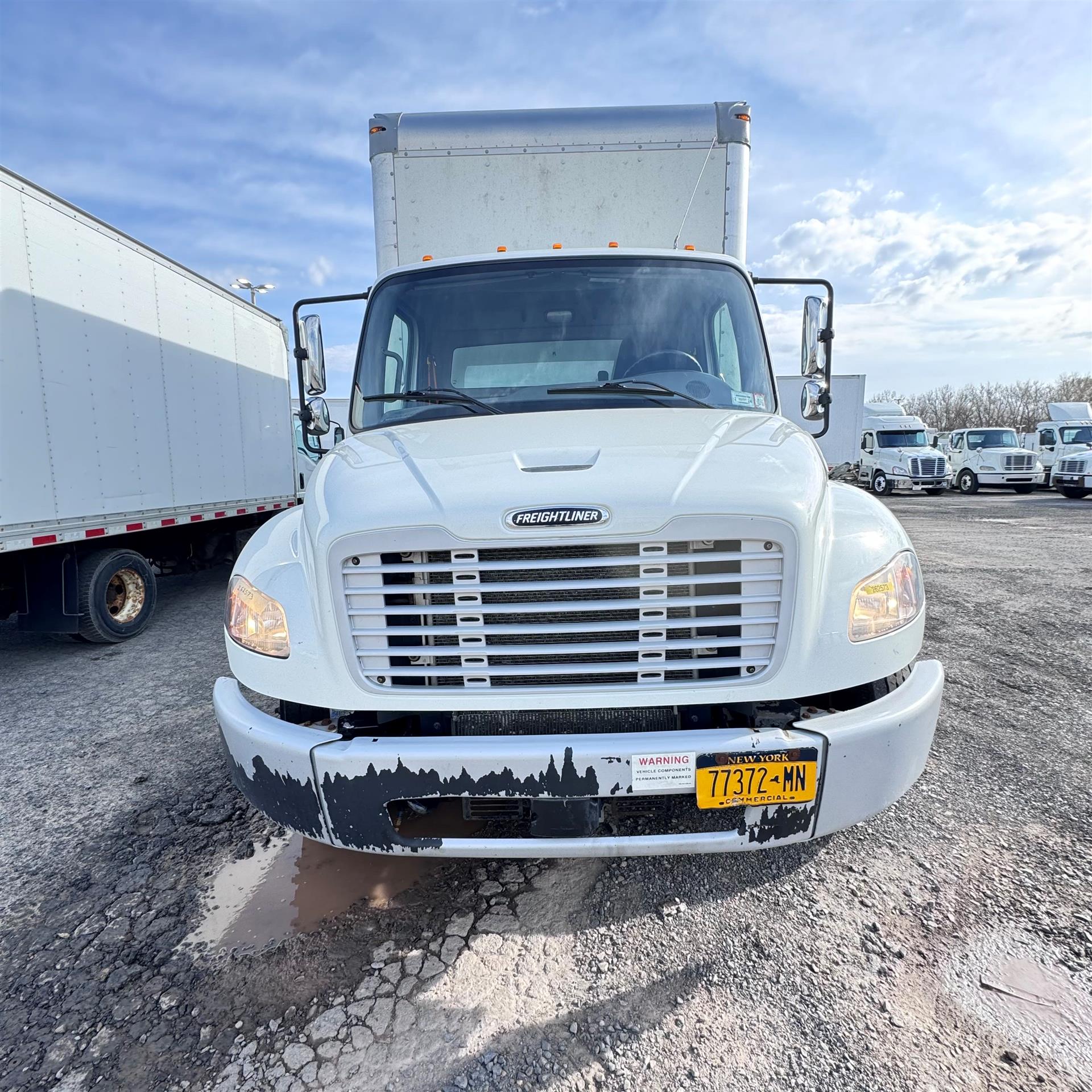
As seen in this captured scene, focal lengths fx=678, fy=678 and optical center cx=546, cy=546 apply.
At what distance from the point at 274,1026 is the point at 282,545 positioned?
5.07 feet

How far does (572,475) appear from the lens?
7.25 feet

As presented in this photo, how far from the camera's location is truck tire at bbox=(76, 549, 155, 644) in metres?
5.91

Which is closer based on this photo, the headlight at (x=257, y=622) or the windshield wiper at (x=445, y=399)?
the headlight at (x=257, y=622)

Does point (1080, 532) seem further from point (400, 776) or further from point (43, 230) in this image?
point (43, 230)

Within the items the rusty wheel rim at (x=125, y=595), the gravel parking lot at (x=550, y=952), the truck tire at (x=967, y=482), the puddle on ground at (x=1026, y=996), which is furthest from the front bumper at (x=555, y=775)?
the truck tire at (x=967, y=482)

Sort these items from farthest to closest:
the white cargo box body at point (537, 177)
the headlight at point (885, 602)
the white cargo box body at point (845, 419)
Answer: the white cargo box body at point (845, 419)
the white cargo box body at point (537, 177)
the headlight at point (885, 602)

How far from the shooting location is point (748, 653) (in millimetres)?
2156

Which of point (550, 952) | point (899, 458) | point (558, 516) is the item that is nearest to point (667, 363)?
point (558, 516)

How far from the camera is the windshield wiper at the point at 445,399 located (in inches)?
122

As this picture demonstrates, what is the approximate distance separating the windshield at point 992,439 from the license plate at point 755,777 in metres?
27.3

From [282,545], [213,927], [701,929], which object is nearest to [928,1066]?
[701,929]

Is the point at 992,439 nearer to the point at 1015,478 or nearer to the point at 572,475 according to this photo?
the point at 1015,478

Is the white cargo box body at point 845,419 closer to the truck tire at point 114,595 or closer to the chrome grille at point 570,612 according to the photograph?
the truck tire at point 114,595

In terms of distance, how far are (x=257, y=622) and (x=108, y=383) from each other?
4962mm
